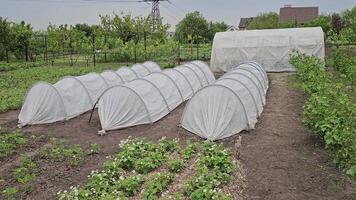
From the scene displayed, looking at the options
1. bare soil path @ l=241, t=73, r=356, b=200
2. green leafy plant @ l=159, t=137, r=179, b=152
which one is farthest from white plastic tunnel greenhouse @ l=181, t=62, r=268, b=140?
green leafy plant @ l=159, t=137, r=179, b=152

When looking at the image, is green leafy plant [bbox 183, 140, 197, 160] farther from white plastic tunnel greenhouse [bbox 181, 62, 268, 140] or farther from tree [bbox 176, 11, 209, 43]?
tree [bbox 176, 11, 209, 43]

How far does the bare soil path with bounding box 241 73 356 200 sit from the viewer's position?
20.5ft

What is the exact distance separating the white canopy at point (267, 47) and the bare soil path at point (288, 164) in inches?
462

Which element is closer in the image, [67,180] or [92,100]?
[67,180]

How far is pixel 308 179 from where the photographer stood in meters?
6.75

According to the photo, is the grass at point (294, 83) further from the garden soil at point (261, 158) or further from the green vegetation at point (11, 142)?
the green vegetation at point (11, 142)

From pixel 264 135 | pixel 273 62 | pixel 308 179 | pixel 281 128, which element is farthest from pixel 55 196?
pixel 273 62

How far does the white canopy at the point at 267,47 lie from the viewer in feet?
73.0

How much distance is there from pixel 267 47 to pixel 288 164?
16.2 m

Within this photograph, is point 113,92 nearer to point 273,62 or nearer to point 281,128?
point 281,128

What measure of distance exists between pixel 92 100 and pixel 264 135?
251 inches

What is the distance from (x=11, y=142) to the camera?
9.52 m

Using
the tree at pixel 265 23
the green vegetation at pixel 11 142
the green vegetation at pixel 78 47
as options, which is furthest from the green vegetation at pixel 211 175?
the tree at pixel 265 23

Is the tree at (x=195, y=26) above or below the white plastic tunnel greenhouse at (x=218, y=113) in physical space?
above
